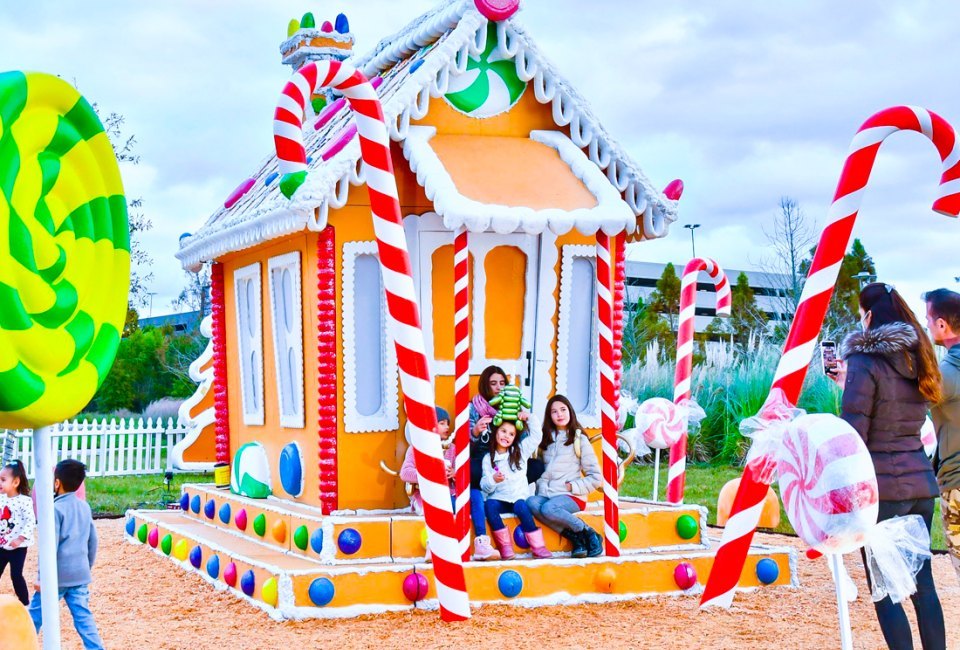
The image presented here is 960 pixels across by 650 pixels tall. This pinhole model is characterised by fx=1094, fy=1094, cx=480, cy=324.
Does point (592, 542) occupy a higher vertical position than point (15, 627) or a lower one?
lower

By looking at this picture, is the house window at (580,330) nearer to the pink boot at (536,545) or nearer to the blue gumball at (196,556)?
the pink boot at (536,545)

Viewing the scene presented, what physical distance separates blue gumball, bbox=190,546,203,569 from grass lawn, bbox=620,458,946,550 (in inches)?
243

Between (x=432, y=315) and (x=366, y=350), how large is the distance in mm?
602

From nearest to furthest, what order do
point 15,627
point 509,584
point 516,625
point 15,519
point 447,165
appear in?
point 15,627, point 516,625, point 15,519, point 509,584, point 447,165

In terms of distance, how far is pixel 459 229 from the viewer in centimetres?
762

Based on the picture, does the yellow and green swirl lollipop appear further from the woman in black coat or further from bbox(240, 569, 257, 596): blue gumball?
bbox(240, 569, 257, 596): blue gumball

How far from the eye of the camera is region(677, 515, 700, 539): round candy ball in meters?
8.81

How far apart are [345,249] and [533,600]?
2.98 meters

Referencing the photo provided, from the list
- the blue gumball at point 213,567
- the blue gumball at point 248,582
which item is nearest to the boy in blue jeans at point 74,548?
the blue gumball at point 248,582

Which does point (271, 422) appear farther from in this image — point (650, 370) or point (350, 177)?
point (650, 370)

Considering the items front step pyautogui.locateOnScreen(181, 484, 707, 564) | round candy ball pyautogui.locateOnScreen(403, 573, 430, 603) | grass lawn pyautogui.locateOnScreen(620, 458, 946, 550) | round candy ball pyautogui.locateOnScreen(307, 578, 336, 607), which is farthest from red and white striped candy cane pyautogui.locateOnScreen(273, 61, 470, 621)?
grass lawn pyautogui.locateOnScreen(620, 458, 946, 550)

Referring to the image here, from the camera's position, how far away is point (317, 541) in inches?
308

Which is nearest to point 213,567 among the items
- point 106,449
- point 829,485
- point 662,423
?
point 662,423

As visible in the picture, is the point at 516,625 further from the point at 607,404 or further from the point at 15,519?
the point at 15,519
